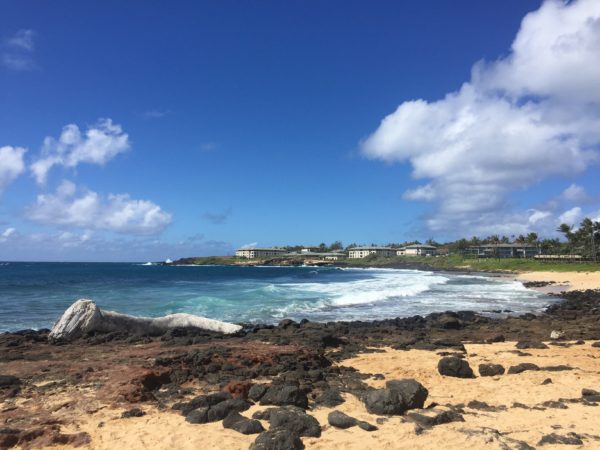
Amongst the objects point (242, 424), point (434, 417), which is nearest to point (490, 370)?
point (434, 417)

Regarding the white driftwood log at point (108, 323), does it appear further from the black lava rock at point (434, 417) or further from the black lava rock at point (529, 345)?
the black lava rock at point (434, 417)

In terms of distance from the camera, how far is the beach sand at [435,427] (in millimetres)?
6699

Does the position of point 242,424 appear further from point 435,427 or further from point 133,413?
point 435,427

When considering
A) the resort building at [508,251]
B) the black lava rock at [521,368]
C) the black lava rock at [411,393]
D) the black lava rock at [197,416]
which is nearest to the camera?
the black lava rock at [197,416]

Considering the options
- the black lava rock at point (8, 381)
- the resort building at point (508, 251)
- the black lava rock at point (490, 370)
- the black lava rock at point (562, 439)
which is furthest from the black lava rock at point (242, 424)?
the resort building at point (508, 251)

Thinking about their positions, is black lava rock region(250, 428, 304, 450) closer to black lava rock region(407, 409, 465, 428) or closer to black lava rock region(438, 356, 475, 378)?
black lava rock region(407, 409, 465, 428)

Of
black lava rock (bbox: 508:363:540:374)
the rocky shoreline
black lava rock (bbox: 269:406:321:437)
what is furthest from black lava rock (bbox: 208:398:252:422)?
black lava rock (bbox: 508:363:540:374)

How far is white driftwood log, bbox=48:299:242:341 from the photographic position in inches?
597

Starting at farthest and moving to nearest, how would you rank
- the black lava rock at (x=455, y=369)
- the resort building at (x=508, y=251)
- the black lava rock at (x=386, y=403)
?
the resort building at (x=508, y=251) → the black lava rock at (x=455, y=369) → the black lava rock at (x=386, y=403)

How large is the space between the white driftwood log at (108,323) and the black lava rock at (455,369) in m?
8.60

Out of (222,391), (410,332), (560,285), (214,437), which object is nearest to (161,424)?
(214,437)

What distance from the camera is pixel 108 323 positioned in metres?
16.1

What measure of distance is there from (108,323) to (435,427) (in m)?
12.7

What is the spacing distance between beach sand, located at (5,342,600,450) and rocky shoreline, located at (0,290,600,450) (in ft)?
0.18
